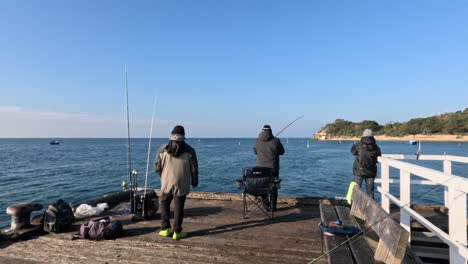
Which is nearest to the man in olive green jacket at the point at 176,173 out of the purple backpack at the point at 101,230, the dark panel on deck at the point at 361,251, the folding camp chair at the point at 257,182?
the purple backpack at the point at 101,230

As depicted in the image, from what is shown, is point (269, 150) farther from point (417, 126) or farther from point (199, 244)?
point (417, 126)

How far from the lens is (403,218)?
14.2 feet

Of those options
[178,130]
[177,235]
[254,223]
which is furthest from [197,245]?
[178,130]

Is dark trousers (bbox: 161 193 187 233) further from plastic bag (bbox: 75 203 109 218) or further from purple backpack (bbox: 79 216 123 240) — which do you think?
plastic bag (bbox: 75 203 109 218)

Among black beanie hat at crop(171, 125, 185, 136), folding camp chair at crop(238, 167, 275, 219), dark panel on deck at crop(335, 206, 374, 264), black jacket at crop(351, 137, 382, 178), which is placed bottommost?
dark panel on deck at crop(335, 206, 374, 264)

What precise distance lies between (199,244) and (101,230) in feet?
5.37

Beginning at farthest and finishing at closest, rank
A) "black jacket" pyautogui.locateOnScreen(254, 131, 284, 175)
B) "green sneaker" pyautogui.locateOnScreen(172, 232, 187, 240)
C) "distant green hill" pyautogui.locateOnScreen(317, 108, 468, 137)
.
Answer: "distant green hill" pyautogui.locateOnScreen(317, 108, 468, 137) → "black jacket" pyautogui.locateOnScreen(254, 131, 284, 175) → "green sneaker" pyautogui.locateOnScreen(172, 232, 187, 240)

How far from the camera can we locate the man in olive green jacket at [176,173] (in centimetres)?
476

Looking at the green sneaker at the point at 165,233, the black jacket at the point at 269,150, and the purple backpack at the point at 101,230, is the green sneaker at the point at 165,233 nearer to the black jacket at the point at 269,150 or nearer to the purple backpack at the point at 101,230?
the purple backpack at the point at 101,230

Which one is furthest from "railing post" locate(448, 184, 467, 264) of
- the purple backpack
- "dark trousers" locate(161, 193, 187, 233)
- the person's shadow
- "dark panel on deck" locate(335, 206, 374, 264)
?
the purple backpack

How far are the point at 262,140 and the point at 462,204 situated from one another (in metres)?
4.24

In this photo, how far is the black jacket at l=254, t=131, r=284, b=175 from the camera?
6512 millimetres

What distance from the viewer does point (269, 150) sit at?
6.55 meters

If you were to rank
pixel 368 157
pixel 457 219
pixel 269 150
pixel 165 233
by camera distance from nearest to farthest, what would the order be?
pixel 457 219 → pixel 165 233 → pixel 368 157 → pixel 269 150
